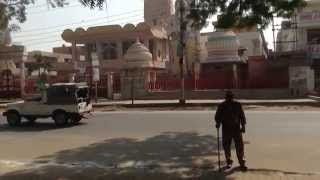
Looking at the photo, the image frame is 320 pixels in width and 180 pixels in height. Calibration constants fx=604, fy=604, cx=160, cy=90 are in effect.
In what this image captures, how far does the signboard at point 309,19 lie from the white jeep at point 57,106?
26.8m

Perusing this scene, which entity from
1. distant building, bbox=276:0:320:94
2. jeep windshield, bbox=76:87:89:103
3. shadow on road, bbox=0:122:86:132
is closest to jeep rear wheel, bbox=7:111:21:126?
shadow on road, bbox=0:122:86:132

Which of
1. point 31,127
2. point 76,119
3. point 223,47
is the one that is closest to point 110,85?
point 223,47

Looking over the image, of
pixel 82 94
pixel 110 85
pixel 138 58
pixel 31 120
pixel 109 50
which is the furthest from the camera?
pixel 109 50

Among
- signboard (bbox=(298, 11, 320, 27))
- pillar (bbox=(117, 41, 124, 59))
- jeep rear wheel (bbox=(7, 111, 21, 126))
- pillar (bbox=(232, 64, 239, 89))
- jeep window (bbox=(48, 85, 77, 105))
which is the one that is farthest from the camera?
pillar (bbox=(117, 41, 124, 59))

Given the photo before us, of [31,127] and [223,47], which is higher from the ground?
[223,47]

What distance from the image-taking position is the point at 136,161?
47.7 feet

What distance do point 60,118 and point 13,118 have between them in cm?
242

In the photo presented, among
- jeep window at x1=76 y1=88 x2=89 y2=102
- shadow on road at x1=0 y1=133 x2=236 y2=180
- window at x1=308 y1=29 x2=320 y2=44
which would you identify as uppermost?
window at x1=308 y1=29 x2=320 y2=44

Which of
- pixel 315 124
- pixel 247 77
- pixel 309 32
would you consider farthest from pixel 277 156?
pixel 309 32

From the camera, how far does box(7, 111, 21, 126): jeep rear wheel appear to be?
26.1 m

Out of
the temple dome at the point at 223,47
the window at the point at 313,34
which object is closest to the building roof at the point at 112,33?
the temple dome at the point at 223,47

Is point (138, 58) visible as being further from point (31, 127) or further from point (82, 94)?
point (31, 127)

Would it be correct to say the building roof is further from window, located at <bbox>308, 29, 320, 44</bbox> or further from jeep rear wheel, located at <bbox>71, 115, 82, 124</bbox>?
jeep rear wheel, located at <bbox>71, 115, 82, 124</bbox>

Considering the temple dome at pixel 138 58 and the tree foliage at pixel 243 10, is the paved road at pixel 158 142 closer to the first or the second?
the tree foliage at pixel 243 10
